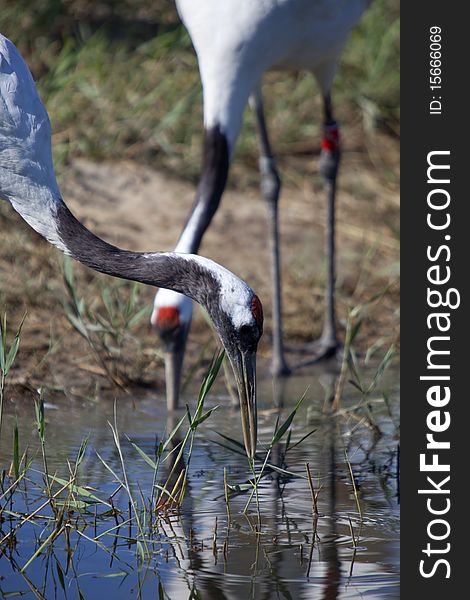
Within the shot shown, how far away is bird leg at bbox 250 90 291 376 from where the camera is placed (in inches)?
259

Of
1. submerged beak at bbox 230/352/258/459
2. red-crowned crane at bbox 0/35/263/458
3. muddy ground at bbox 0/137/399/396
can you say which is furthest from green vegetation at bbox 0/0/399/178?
submerged beak at bbox 230/352/258/459

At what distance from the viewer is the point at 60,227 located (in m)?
4.92

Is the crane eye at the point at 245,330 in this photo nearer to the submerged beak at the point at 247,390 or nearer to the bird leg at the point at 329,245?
the submerged beak at the point at 247,390

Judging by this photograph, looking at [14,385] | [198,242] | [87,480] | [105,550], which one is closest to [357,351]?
[198,242]

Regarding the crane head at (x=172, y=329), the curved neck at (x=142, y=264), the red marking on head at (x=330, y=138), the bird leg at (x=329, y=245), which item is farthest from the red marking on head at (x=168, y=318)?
the red marking on head at (x=330, y=138)

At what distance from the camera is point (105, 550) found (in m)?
4.06

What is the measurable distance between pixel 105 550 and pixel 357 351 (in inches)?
118

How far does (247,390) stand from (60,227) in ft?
2.97

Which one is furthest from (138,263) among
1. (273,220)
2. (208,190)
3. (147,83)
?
(147,83)

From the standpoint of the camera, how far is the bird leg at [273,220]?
6578mm

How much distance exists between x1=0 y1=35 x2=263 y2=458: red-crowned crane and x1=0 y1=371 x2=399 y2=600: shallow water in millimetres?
314

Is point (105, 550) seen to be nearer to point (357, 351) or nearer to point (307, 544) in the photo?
point (307, 544)

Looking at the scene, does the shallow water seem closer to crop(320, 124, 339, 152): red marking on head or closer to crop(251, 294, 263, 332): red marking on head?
crop(251, 294, 263, 332): red marking on head

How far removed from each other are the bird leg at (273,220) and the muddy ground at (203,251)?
129 millimetres
